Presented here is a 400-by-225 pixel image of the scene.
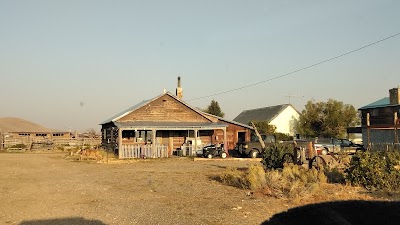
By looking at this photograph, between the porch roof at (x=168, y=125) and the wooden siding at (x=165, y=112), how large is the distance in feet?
2.31

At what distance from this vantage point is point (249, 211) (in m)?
9.48

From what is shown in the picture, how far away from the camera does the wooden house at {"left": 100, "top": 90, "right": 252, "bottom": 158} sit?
3241 cm

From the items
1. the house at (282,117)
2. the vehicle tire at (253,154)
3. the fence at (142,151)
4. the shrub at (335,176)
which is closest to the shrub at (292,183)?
the shrub at (335,176)

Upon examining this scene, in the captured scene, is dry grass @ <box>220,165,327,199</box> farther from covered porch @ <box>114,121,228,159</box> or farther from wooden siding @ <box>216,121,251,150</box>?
wooden siding @ <box>216,121,251,150</box>

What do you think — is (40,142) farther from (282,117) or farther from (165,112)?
(282,117)

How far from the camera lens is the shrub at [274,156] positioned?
54.7ft

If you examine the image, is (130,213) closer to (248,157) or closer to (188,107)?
(248,157)

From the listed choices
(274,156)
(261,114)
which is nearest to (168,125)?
(274,156)

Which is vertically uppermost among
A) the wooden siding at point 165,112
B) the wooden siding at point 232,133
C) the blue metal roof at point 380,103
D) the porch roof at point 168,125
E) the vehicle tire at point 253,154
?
the blue metal roof at point 380,103

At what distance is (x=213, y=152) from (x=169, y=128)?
13.6 feet

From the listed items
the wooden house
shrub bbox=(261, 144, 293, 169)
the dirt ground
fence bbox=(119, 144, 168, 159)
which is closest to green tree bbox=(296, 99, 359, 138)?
the wooden house

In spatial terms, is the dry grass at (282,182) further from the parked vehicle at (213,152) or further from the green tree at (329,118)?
the green tree at (329,118)

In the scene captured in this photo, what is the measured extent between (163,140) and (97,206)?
80.5 ft

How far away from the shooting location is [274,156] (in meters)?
16.8
